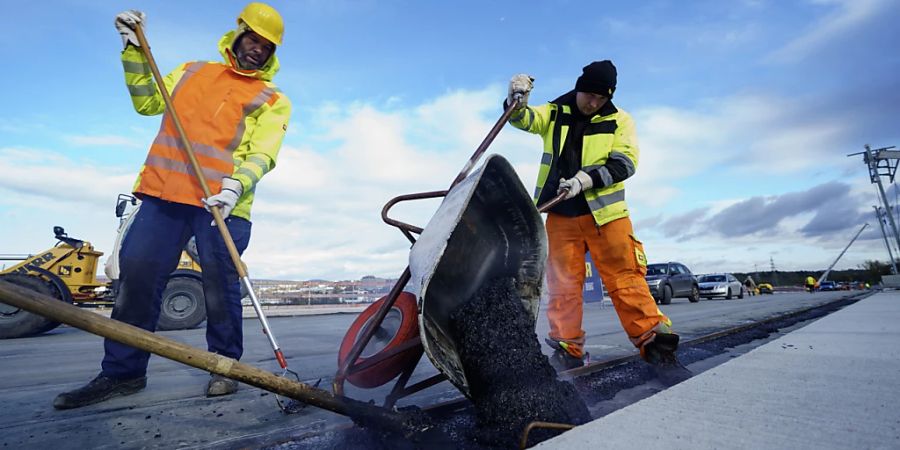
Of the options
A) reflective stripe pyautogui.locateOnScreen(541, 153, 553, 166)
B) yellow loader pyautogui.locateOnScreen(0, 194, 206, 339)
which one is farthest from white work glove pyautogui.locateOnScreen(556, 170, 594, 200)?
yellow loader pyautogui.locateOnScreen(0, 194, 206, 339)

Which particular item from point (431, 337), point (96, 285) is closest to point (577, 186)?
point (431, 337)

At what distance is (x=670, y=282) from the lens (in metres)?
14.2

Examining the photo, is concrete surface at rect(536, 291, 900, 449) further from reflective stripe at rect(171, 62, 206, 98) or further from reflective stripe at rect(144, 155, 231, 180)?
reflective stripe at rect(171, 62, 206, 98)

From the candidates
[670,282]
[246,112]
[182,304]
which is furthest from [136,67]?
[670,282]

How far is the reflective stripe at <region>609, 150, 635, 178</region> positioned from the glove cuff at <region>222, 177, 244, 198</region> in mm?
2207

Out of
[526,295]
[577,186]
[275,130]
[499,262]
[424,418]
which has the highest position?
[275,130]

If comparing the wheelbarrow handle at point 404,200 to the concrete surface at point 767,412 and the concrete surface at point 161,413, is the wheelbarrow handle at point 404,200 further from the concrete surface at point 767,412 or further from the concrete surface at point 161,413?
the concrete surface at point 767,412

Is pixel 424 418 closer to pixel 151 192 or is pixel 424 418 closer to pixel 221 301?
pixel 221 301

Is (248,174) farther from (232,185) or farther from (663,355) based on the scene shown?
(663,355)

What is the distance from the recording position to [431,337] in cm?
157

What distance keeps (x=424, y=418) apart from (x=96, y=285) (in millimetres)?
8191

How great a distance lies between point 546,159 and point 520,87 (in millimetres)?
628

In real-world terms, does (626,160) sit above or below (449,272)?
above

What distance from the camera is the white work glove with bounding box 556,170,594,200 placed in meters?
2.42
